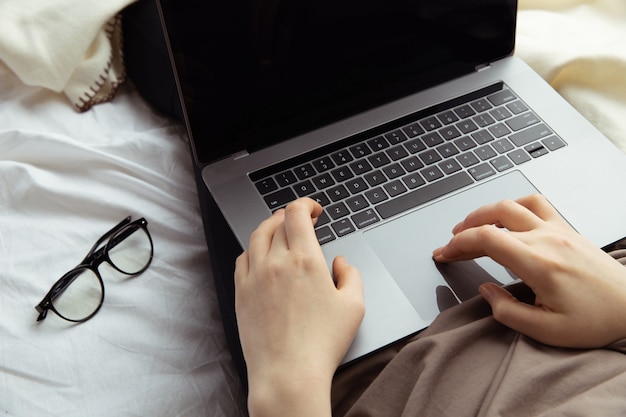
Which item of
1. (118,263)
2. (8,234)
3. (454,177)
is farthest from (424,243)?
(8,234)

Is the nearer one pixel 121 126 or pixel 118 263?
pixel 118 263

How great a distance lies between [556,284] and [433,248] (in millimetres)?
137

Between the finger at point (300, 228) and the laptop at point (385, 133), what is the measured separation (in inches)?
2.9

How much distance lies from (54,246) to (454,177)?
47 cm

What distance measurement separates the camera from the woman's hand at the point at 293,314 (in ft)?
1.73

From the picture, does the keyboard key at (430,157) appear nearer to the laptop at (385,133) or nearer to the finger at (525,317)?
the laptop at (385,133)

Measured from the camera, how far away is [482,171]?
72cm

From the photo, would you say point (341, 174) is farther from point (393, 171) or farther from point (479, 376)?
point (479, 376)

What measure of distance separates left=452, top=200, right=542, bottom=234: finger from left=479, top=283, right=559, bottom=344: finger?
7cm

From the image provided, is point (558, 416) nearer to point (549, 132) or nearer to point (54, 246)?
point (549, 132)

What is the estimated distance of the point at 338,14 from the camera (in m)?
0.68

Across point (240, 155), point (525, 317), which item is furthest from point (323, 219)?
point (525, 317)

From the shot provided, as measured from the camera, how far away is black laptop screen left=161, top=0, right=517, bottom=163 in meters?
0.63

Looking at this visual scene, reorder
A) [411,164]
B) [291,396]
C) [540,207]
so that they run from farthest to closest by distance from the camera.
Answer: [411,164] < [540,207] < [291,396]
